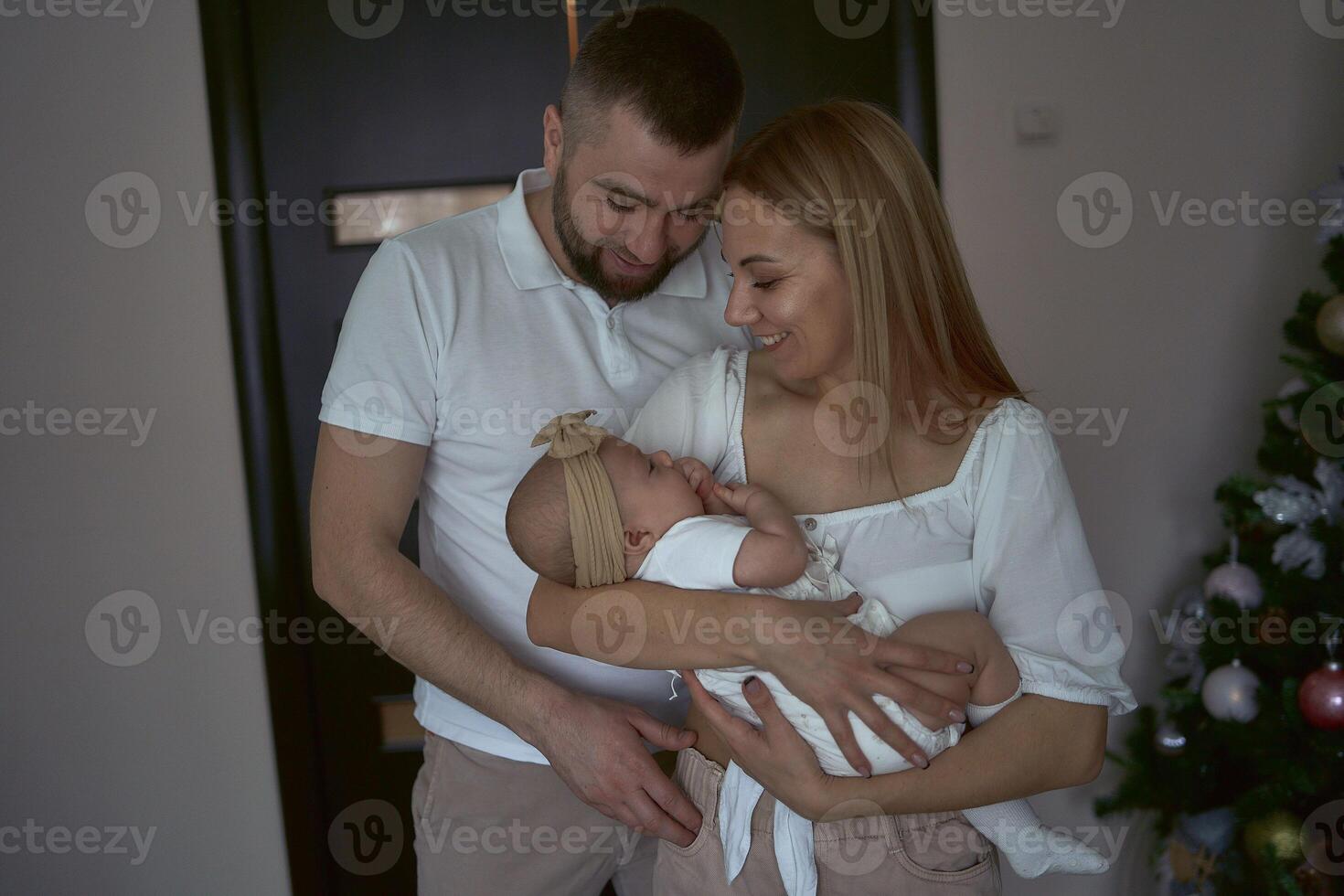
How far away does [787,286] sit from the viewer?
4.61 feet

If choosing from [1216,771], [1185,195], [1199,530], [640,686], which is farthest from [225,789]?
[1185,195]

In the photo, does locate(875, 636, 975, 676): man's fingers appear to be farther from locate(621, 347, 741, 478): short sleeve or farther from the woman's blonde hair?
locate(621, 347, 741, 478): short sleeve

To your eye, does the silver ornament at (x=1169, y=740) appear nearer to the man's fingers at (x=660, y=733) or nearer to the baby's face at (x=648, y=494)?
the man's fingers at (x=660, y=733)

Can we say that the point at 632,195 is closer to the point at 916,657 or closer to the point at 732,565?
the point at 732,565

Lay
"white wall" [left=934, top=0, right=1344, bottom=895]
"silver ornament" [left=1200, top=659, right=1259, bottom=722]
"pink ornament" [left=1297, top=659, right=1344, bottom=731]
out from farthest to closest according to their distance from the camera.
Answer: "white wall" [left=934, top=0, right=1344, bottom=895]
"silver ornament" [left=1200, top=659, right=1259, bottom=722]
"pink ornament" [left=1297, top=659, right=1344, bottom=731]

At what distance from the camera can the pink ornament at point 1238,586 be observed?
2.17 meters

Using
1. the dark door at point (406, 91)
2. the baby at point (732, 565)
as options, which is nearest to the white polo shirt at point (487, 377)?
the baby at point (732, 565)

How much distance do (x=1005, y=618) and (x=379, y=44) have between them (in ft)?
6.50

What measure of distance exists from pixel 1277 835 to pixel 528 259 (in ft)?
6.09

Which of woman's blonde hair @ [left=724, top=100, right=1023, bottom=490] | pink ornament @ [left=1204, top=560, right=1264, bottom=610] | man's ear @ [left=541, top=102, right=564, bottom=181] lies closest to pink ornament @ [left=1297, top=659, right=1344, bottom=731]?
pink ornament @ [left=1204, top=560, right=1264, bottom=610]

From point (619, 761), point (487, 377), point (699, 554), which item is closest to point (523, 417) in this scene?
point (487, 377)

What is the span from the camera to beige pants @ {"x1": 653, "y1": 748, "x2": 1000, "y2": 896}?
133 centimetres

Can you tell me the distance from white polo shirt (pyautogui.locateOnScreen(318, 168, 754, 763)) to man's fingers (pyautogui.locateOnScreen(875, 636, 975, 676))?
53cm

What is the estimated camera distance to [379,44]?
95.7 inches
